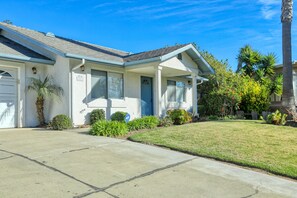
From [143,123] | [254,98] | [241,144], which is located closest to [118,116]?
[143,123]

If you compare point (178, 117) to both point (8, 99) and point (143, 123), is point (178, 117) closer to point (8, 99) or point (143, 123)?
point (143, 123)

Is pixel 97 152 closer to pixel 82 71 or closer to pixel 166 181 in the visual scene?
pixel 166 181

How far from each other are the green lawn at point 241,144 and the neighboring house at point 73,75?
3.52 metres

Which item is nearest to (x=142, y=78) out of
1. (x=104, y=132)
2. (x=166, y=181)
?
(x=104, y=132)

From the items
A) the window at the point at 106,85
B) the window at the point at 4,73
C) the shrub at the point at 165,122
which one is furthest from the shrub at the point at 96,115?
the window at the point at 4,73

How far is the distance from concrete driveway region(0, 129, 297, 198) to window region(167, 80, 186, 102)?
959 centimetres

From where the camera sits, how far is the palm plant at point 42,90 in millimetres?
10366

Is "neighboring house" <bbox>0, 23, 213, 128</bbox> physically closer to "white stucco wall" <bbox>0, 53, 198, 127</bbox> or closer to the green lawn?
"white stucco wall" <bbox>0, 53, 198, 127</bbox>

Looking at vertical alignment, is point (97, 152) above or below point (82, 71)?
below

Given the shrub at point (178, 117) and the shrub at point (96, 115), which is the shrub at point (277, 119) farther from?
the shrub at point (96, 115)

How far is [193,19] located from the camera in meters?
17.5

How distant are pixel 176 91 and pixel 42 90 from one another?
28.7ft

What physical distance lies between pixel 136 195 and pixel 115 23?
17669 millimetres

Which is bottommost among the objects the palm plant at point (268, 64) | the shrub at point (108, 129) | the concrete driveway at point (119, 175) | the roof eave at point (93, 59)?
the concrete driveway at point (119, 175)
